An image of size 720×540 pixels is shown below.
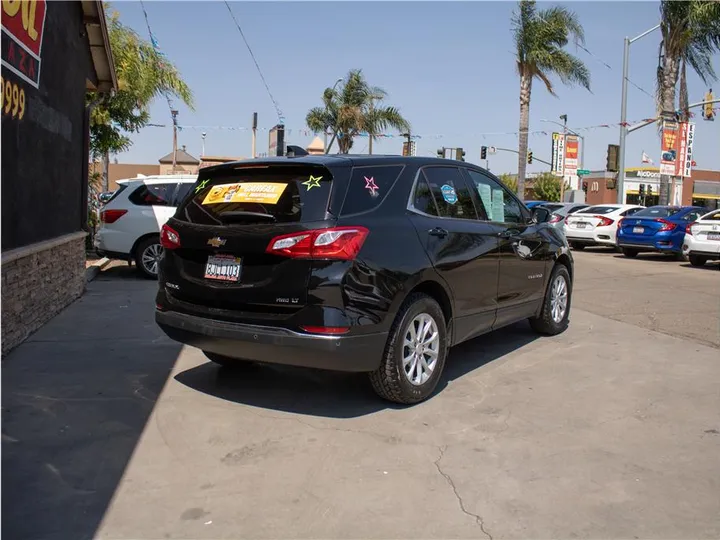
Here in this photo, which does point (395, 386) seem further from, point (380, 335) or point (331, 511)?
point (331, 511)

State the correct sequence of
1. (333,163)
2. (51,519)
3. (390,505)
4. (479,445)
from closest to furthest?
(51,519), (390,505), (479,445), (333,163)

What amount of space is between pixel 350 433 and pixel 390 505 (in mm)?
989

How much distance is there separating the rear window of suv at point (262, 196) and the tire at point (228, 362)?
50.3 inches

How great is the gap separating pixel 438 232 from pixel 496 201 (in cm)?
143

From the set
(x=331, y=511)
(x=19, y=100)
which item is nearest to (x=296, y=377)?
(x=331, y=511)

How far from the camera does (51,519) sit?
10.3ft

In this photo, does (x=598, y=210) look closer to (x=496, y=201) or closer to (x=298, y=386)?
(x=496, y=201)

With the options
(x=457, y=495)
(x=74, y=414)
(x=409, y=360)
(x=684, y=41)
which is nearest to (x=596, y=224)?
(x=684, y=41)

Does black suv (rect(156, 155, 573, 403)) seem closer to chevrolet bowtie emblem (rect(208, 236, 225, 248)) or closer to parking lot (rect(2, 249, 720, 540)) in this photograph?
chevrolet bowtie emblem (rect(208, 236, 225, 248))

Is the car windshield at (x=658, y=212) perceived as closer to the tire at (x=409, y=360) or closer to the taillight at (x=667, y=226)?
the taillight at (x=667, y=226)

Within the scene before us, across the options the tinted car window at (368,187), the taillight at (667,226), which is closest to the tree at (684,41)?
the taillight at (667,226)

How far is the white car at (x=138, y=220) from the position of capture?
11.1 m

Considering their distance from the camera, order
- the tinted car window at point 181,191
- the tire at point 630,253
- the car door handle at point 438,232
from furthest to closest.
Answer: the tire at point 630,253 < the tinted car window at point 181,191 < the car door handle at point 438,232

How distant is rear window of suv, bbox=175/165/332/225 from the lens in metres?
4.38
